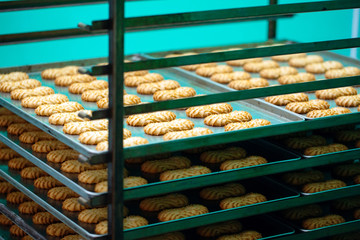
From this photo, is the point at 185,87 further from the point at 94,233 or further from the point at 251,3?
the point at 251,3

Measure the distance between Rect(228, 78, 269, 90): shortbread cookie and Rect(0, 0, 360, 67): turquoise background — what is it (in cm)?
405

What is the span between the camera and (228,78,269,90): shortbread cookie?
523cm

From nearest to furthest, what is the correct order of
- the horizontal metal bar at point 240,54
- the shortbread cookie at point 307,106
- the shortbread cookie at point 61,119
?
the horizontal metal bar at point 240,54
the shortbread cookie at point 61,119
the shortbread cookie at point 307,106

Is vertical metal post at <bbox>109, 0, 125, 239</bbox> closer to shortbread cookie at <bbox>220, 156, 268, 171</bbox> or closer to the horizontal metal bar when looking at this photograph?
the horizontal metal bar

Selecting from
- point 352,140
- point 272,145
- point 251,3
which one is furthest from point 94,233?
point 251,3

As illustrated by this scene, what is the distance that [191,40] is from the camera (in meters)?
11.2

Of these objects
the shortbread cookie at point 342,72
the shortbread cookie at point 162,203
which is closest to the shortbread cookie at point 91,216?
the shortbread cookie at point 162,203

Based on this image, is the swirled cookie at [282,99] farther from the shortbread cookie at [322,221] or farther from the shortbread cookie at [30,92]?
the shortbread cookie at [30,92]

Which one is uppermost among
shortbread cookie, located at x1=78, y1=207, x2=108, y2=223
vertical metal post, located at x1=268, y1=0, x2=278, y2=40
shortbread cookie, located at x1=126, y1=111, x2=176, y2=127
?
vertical metal post, located at x1=268, y1=0, x2=278, y2=40

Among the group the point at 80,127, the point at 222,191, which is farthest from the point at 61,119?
the point at 222,191

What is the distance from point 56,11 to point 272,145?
6974 millimetres

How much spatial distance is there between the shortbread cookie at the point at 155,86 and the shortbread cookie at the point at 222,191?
1.13m

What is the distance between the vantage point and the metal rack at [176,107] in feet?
10.4

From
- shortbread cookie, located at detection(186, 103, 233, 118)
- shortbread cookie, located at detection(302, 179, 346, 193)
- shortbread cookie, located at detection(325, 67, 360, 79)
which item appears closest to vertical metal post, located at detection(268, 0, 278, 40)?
shortbread cookie, located at detection(325, 67, 360, 79)
